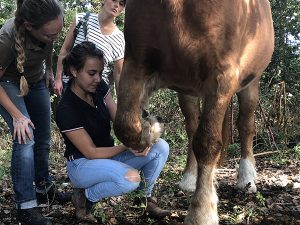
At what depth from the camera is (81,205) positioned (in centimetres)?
325

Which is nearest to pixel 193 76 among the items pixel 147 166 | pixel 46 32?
pixel 147 166

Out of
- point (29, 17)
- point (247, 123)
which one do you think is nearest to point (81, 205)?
point (29, 17)

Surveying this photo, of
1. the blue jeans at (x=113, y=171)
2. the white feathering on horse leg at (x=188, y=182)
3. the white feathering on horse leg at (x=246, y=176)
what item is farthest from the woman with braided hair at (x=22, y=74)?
the white feathering on horse leg at (x=246, y=176)

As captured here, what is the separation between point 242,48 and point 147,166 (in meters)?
1.14

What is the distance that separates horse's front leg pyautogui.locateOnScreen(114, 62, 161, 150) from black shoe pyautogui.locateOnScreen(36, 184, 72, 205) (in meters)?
1.21

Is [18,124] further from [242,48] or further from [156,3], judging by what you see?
[242,48]

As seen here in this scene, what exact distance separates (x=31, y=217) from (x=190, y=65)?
1.59 meters

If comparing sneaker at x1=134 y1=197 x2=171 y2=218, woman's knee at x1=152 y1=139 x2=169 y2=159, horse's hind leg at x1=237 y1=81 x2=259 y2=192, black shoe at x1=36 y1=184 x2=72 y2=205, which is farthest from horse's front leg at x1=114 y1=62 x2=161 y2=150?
horse's hind leg at x1=237 y1=81 x2=259 y2=192

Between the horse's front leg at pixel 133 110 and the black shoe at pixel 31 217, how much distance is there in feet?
2.81

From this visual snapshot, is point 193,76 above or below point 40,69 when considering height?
below

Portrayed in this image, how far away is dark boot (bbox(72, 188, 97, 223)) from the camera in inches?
127

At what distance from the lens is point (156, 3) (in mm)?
2693

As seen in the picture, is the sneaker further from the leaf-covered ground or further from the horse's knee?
the horse's knee

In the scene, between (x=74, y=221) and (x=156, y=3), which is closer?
(x=156, y=3)
